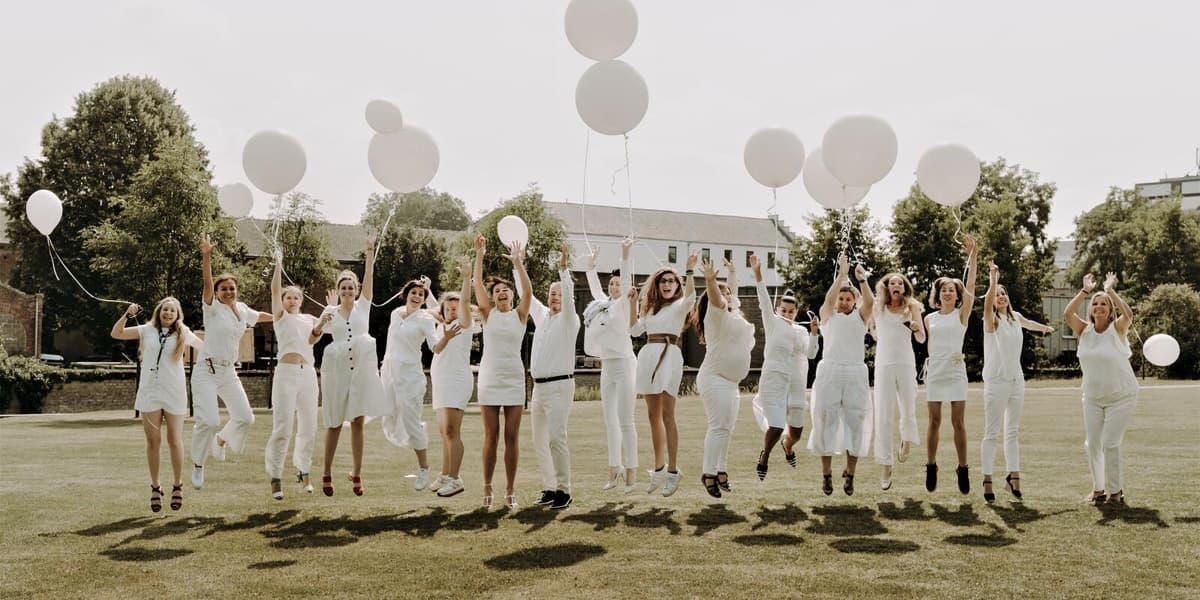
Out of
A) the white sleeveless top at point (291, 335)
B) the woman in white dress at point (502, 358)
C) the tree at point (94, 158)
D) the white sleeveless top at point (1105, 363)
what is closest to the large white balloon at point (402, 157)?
the white sleeveless top at point (291, 335)

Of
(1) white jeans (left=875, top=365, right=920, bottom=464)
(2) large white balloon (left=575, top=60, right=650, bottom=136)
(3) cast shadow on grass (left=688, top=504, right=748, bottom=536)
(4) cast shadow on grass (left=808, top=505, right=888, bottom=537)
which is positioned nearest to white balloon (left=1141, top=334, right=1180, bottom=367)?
(1) white jeans (left=875, top=365, right=920, bottom=464)

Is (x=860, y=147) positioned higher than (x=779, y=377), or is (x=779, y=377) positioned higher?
(x=860, y=147)

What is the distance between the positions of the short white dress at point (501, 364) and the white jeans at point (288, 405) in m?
2.24

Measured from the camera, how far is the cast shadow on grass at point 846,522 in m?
9.45

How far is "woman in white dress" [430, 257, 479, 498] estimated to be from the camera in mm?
10664

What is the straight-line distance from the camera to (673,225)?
88.2m

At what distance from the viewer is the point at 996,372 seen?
36.9 ft

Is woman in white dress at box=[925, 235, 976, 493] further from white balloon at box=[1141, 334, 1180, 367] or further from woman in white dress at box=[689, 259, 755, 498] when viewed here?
Answer: white balloon at box=[1141, 334, 1180, 367]

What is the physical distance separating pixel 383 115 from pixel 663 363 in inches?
180

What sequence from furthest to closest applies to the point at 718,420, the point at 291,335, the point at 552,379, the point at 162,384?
the point at 291,335 → the point at 162,384 → the point at 552,379 → the point at 718,420

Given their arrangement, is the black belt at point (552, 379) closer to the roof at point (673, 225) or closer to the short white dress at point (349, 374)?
the short white dress at point (349, 374)

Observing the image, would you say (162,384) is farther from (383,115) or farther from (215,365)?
(383,115)

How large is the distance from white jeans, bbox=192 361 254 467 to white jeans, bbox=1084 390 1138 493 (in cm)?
970

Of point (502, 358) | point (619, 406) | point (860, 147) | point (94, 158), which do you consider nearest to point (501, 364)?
point (502, 358)
